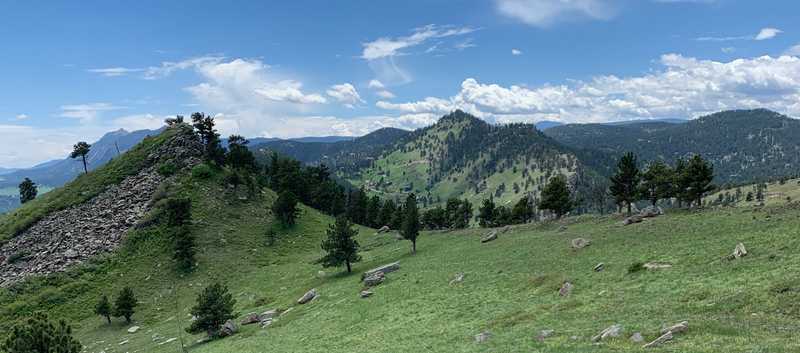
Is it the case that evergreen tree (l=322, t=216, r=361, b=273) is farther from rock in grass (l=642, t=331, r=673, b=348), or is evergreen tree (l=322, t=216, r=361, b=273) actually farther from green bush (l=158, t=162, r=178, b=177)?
green bush (l=158, t=162, r=178, b=177)

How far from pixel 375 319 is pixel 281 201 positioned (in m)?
68.5

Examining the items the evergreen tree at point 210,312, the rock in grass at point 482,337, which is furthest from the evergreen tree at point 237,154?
the rock in grass at point 482,337

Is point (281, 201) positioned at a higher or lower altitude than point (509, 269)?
higher

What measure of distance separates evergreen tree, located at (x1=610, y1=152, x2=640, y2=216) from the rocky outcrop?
104457mm

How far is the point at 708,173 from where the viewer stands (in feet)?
238

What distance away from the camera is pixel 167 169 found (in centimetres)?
11450

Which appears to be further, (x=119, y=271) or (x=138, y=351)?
(x=119, y=271)

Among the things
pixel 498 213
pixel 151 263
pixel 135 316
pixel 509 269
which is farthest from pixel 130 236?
pixel 498 213

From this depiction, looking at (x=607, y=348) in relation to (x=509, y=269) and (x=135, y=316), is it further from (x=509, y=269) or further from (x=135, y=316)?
(x=135, y=316)

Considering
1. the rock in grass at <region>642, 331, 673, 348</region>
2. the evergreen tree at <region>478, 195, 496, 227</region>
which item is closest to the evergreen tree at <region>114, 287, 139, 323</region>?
the rock in grass at <region>642, 331, 673, 348</region>

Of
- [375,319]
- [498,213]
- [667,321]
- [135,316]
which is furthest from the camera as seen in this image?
[498,213]

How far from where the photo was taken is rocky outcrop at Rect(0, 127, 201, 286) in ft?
279

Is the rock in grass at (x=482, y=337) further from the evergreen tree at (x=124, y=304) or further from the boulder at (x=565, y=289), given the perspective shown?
the evergreen tree at (x=124, y=304)

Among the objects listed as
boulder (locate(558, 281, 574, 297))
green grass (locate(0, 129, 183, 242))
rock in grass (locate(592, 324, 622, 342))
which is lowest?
boulder (locate(558, 281, 574, 297))
